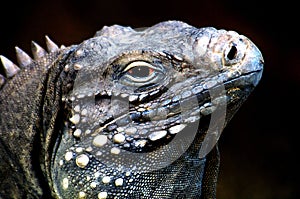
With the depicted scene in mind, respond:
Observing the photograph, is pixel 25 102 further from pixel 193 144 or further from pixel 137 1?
pixel 137 1

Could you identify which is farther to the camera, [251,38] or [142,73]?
[251,38]

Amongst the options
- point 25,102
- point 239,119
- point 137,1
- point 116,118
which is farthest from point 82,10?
point 116,118

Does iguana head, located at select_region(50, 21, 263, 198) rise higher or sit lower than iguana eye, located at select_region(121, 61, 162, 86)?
lower

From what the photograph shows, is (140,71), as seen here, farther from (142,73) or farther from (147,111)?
(147,111)

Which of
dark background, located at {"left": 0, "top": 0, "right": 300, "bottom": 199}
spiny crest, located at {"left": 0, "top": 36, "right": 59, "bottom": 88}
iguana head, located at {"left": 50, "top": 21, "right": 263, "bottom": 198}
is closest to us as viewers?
iguana head, located at {"left": 50, "top": 21, "right": 263, "bottom": 198}

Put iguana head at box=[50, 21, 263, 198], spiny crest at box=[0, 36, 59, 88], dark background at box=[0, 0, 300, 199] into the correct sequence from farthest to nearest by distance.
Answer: dark background at box=[0, 0, 300, 199]
spiny crest at box=[0, 36, 59, 88]
iguana head at box=[50, 21, 263, 198]

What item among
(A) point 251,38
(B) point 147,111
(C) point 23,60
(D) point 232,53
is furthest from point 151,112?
(A) point 251,38

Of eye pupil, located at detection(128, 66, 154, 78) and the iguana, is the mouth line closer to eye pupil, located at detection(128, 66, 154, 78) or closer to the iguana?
the iguana

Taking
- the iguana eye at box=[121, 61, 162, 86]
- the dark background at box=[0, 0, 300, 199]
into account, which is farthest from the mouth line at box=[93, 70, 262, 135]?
the dark background at box=[0, 0, 300, 199]
